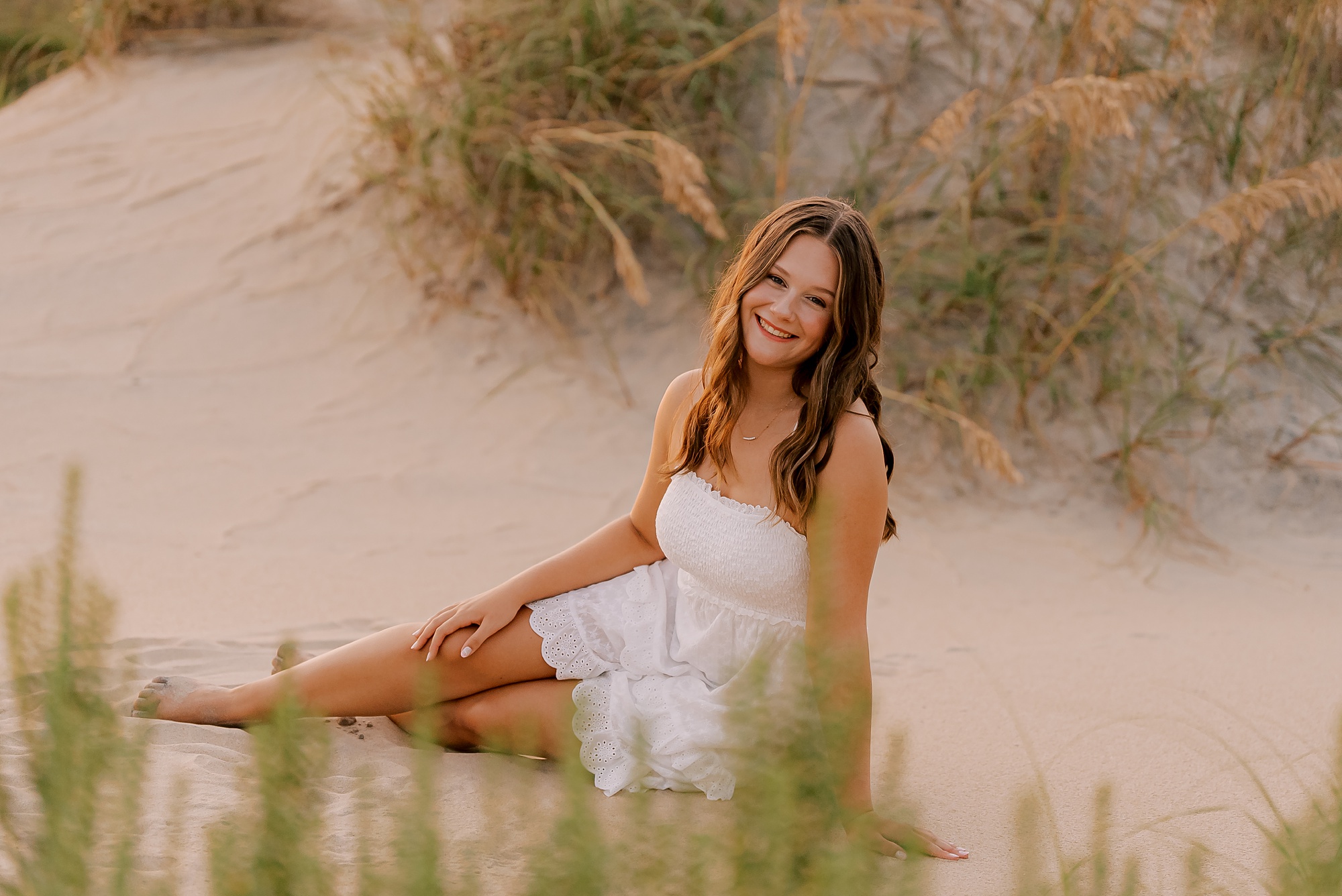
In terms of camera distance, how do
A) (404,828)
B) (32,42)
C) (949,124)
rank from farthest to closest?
(32,42) → (949,124) → (404,828)

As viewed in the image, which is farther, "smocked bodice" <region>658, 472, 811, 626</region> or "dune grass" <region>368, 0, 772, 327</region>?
"dune grass" <region>368, 0, 772, 327</region>

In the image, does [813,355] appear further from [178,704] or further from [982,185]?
[982,185]

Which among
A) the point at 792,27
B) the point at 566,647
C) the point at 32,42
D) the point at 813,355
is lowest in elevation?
the point at 566,647

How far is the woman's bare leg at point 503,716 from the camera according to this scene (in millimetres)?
2520

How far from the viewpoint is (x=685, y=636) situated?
8.38 ft

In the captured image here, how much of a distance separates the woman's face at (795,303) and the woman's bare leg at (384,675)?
800 millimetres

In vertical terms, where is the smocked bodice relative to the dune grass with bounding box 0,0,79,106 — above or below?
below

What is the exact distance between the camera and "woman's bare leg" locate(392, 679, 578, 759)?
2520mm

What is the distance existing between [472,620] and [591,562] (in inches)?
12.0

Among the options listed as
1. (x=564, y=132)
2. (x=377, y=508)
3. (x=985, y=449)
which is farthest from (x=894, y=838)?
(x=564, y=132)

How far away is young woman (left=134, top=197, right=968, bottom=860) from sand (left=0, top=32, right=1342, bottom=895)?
14 cm

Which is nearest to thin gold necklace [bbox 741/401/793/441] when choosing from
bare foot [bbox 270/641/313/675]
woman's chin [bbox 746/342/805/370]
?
woman's chin [bbox 746/342/805/370]

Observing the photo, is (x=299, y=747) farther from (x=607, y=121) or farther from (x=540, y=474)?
(x=607, y=121)

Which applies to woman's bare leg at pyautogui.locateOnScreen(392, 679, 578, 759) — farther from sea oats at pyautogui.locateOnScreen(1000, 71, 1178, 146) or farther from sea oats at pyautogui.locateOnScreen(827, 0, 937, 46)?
sea oats at pyautogui.locateOnScreen(827, 0, 937, 46)
